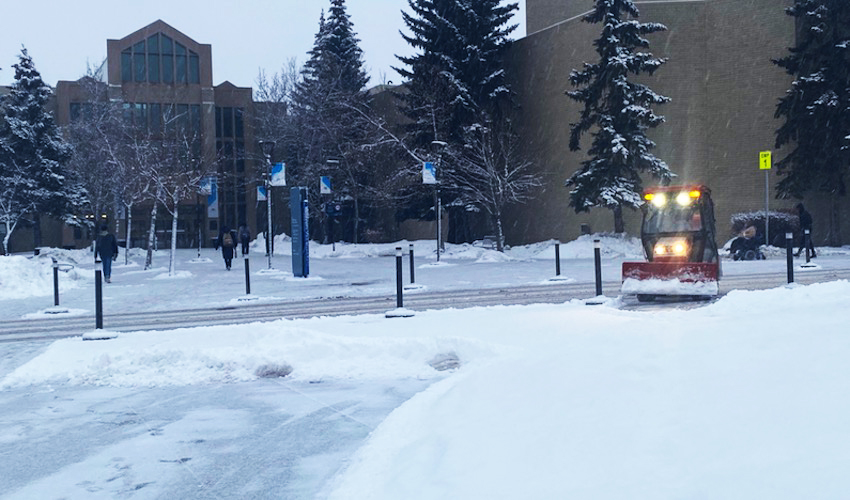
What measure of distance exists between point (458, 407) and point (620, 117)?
29.1m

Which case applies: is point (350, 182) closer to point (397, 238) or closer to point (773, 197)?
point (397, 238)

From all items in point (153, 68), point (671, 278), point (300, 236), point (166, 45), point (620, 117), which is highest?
point (166, 45)

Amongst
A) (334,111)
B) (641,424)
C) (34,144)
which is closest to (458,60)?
(334,111)

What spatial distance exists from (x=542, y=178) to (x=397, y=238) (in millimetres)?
18973

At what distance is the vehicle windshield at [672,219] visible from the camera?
15461 mm

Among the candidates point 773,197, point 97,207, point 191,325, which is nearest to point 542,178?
point 773,197

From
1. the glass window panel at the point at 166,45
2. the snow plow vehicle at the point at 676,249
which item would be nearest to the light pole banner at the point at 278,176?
the snow plow vehicle at the point at 676,249

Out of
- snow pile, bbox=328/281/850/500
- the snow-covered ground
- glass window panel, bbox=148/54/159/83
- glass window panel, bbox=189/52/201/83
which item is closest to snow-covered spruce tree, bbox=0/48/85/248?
glass window panel, bbox=148/54/159/83

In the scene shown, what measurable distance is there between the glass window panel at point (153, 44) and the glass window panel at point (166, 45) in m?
0.48

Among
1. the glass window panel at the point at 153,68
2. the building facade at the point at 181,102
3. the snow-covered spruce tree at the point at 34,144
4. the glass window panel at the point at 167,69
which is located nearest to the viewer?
the snow-covered spruce tree at the point at 34,144

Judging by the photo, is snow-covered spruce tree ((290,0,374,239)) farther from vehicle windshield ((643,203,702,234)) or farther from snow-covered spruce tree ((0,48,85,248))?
vehicle windshield ((643,203,702,234))

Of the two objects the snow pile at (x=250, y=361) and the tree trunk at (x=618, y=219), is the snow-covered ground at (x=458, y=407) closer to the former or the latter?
the snow pile at (x=250, y=361)

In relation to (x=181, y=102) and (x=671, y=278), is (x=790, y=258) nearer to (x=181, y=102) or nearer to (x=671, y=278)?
(x=671, y=278)

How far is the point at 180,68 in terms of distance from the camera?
7019 cm
